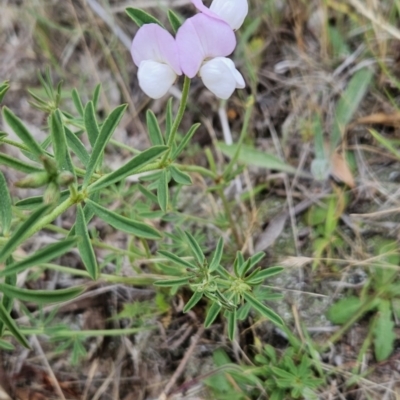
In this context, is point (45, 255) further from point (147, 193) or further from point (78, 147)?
point (147, 193)

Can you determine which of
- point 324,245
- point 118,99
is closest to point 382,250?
point 324,245

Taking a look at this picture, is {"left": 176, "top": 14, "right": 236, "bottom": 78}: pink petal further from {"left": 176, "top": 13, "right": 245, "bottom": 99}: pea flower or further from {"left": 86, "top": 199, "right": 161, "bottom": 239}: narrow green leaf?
{"left": 86, "top": 199, "right": 161, "bottom": 239}: narrow green leaf

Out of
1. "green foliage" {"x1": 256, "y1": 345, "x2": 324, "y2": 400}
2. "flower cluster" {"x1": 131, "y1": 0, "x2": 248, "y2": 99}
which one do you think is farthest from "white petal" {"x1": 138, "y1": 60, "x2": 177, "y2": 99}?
"green foliage" {"x1": 256, "y1": 345, "x2": 324, "y2": 400}

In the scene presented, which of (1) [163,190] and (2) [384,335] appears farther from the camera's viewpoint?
(2) [384,335]

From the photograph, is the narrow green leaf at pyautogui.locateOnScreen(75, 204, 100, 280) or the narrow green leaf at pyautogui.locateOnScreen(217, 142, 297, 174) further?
the narrow green leaf at pyautogui.locateOnScreen(217, 142, 297, 174)

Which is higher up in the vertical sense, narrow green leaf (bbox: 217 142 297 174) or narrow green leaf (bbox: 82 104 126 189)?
narrow green leaf (bbox: 82 104 126 189)

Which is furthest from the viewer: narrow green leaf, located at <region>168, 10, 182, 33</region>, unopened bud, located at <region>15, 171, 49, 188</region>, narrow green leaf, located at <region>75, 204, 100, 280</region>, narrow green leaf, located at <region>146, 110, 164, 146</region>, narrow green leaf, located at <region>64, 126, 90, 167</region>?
narrow green leaf, located at <region>146, 110, 164, 146</region>

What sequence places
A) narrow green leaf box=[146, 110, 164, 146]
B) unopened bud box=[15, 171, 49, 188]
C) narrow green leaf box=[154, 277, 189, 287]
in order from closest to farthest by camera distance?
1. unopened bud box=[15, 171, 49, 188]
2. narrow green leaf box=[154, 277, 189, 287]
3. narrow green leaf box=[146, 110, 164, 146]

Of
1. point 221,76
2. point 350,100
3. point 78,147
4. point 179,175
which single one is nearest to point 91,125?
point 78,147
